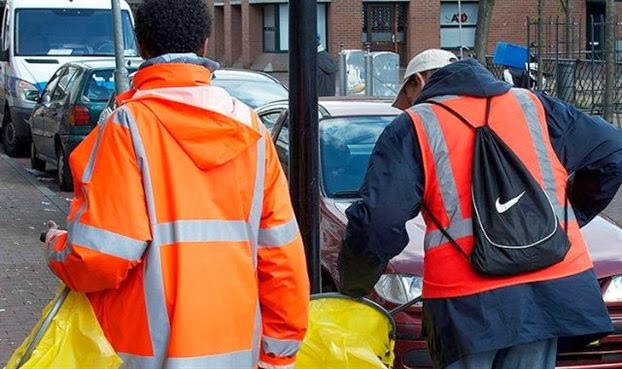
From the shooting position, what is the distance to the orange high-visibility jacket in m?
2.97

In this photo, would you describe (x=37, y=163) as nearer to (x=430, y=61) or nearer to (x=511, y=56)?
(x=511, y=56)

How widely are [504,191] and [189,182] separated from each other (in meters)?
1.04

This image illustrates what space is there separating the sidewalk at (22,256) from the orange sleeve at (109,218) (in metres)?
3.85

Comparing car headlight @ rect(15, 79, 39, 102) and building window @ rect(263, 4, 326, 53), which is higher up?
building window @ rect(263, 4, 326, 53)

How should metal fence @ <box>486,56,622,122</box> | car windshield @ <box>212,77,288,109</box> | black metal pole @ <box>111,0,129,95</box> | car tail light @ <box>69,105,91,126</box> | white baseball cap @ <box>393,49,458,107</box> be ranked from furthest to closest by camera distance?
metal fence @ <box>486,56,622,122</box>, car tail light @ <box>69,105,91,126</box>, car windshield @ <box>212,77,288,109</box>, black metal pole @ <box>111,0,129,95</box>, white baseball cap @ <box>393,49,458,107</box>

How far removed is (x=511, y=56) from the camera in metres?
20.4

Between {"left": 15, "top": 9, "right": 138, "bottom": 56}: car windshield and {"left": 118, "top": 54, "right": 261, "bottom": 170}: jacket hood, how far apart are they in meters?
15.0

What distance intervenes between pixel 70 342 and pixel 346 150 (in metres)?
4.37

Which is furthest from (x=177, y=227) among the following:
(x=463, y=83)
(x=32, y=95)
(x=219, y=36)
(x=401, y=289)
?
(x=219, y=36)

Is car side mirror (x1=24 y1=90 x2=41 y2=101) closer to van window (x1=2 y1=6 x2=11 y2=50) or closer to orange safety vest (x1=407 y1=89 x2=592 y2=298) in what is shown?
van window (x1=2 y1=6 x2=11 y2=50)

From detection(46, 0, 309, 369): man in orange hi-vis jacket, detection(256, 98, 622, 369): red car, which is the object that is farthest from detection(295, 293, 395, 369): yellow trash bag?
detection(256, 98, 622, 369): red car

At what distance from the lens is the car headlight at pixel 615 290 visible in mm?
5867

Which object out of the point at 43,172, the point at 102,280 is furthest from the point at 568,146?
the point at 43,172

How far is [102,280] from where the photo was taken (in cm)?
298
